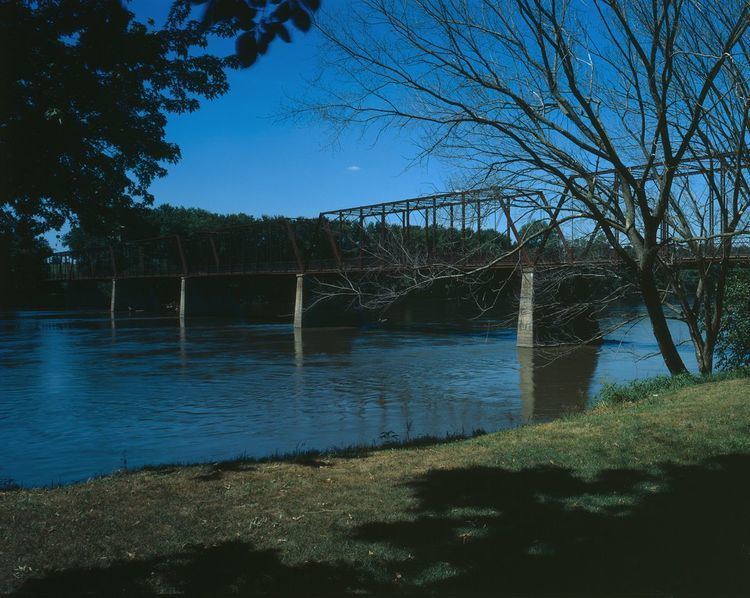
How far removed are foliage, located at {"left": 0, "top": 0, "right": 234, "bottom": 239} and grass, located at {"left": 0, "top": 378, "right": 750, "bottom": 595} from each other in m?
3.24

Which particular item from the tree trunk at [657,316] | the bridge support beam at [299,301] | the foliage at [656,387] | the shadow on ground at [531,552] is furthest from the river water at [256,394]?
the bridge support beam at [299,301]

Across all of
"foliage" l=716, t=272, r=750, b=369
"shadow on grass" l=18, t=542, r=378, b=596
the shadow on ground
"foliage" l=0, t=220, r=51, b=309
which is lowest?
"shadow on grass" l=18, t=542, r=378, b=596

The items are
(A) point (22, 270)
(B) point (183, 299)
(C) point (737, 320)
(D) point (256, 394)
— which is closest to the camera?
(C) point (737, 320)

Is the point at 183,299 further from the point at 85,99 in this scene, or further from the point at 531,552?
the point at 531,552

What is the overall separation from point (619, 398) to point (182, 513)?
9052 millimetres

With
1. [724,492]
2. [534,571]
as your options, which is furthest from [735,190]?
[534,571]

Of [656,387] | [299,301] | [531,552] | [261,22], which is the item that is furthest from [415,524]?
[299,301]

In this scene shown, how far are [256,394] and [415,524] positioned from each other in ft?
54.5

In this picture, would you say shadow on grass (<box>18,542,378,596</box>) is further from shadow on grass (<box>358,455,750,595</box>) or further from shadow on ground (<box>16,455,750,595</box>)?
shadow on grass (<box>358,455,750,595</box>)

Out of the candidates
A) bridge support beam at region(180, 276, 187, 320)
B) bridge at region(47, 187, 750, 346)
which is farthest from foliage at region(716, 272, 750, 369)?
bridge support beam at region(180, 276, 187, 320)

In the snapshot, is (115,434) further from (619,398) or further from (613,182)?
(613,182)

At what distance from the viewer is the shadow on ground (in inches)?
167

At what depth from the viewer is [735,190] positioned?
13.0 m

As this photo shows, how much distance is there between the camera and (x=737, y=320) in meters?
17.4
